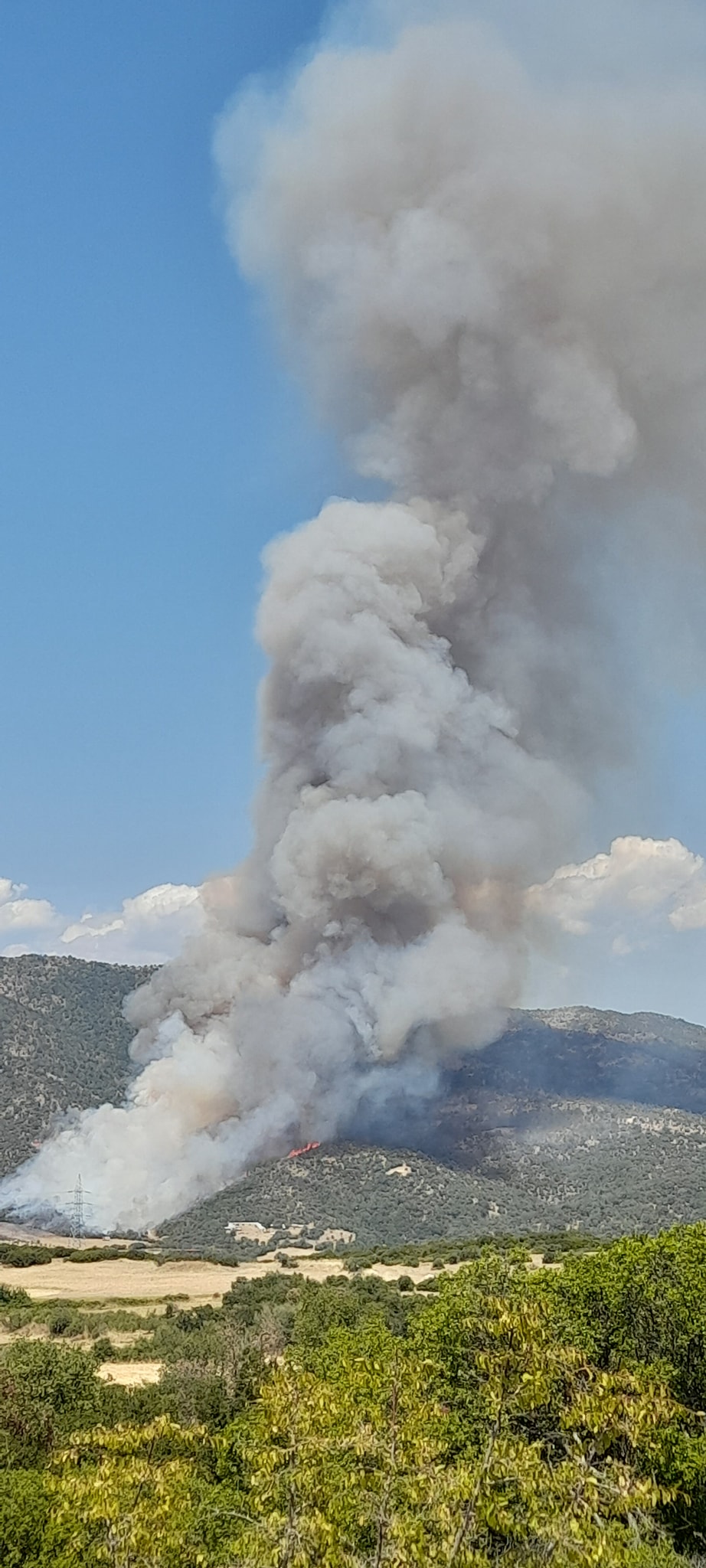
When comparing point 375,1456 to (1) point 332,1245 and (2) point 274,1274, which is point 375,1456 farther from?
(1) point 332,1245

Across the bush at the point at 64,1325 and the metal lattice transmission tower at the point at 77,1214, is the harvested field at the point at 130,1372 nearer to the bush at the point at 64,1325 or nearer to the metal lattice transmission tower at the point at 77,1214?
the bush at the point at 64,1325

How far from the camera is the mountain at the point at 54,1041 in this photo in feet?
273

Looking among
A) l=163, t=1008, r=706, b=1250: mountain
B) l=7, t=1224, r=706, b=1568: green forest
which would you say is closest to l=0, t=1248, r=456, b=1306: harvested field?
l=163, t=1008, r=706, b=1250: mountain

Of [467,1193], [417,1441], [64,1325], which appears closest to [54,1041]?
[467,1193]

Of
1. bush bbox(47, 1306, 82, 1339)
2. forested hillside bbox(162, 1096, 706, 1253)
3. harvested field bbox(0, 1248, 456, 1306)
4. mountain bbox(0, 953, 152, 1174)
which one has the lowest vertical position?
harvested field bbox(0, 1248, 456, 1306)

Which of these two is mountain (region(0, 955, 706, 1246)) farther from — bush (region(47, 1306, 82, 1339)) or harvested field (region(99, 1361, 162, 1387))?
harvested field (region(99, 1361, 162, 1387))

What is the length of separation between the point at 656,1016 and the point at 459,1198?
7544 cm

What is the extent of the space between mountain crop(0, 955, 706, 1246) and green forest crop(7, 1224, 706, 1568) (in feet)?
121

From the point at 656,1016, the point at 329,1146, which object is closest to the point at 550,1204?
the point at 329,1146

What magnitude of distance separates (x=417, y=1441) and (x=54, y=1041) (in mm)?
92455

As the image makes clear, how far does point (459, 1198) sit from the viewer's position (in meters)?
64.0

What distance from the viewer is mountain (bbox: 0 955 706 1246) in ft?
202

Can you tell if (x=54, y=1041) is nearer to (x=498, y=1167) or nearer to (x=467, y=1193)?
(x=498, y=1167)

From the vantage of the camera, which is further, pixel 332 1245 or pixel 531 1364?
pixel 332 1245
